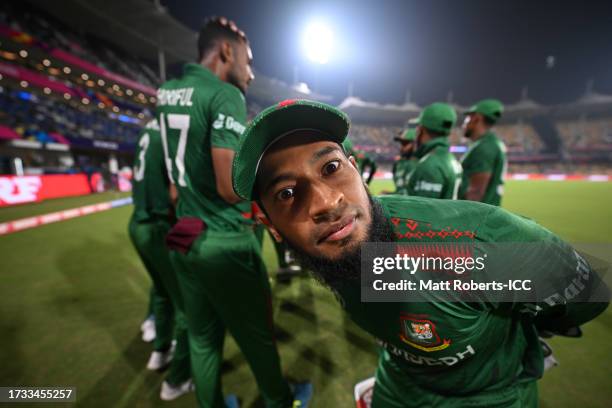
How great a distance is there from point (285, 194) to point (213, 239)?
865 mm

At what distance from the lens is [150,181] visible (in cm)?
255

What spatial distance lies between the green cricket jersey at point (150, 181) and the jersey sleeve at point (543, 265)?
2543 millimetres

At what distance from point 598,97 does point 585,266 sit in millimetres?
59315

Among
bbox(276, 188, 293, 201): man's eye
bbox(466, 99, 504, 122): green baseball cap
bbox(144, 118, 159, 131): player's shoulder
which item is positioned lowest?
bbox(276, 188, 293, 201): man's eye

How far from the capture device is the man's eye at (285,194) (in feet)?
3.62

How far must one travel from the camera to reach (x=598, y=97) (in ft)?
131

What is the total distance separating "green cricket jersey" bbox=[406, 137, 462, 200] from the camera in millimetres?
3160

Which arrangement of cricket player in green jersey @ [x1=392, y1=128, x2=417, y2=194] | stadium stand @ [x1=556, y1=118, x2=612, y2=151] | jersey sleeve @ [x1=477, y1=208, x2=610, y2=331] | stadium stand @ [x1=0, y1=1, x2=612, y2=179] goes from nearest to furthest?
jersey sleeve @ [x1=477, y1=208, x2=610, y2=331], cricket player in green jersey @ [x1=392, y1=128, x2=417, y2=194], stadium stand @ [x1=0, y1=1, x2=612, y2=179], stadium stand @ [x1=556, y1=118, x2=612, y2=151]

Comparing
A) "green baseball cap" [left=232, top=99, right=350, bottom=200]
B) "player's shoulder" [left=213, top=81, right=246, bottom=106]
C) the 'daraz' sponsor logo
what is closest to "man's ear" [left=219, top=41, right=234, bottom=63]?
"player's shoulder" [left=213, top=81, right=246, bottom=106]

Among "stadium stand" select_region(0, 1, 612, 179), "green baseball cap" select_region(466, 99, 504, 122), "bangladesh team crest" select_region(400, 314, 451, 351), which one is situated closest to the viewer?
"bangladesh team crest" select_region(400, 314, 451, 351)

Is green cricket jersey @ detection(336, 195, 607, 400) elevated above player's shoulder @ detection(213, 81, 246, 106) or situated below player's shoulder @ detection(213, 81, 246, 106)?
below

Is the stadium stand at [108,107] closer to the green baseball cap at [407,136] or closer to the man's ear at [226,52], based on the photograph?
the green baseball cap at [407,136]

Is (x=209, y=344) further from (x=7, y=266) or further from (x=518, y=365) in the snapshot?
(x=7, y=266)

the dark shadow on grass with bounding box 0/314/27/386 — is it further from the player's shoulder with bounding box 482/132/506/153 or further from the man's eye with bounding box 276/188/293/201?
the player's shoulder with bounding box 482/132/506/153
